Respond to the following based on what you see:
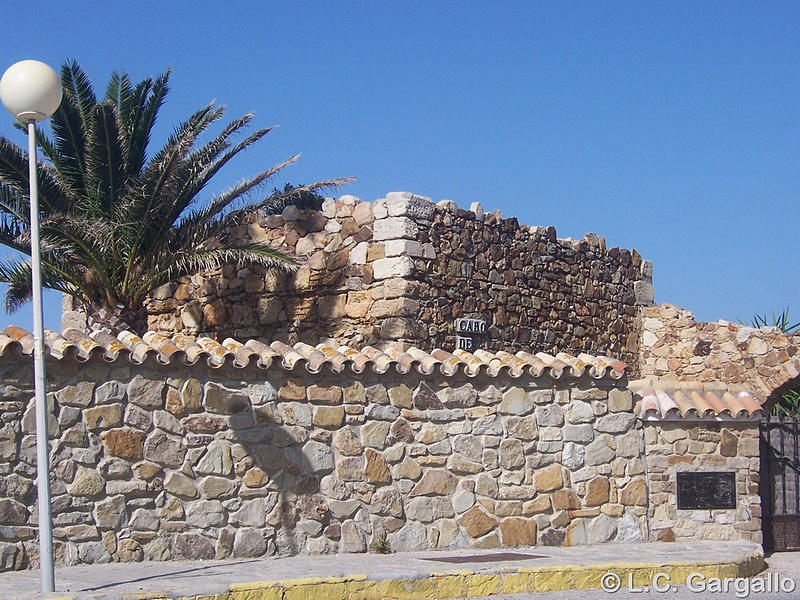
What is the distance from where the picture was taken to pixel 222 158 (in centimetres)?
1325

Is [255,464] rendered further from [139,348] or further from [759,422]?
[759,422]

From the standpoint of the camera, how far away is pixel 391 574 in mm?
7992

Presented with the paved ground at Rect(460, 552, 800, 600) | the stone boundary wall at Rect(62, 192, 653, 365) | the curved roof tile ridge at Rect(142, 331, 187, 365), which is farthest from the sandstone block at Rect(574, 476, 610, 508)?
the curved roof tile ridge at Rect(142, 331, 187, 365)

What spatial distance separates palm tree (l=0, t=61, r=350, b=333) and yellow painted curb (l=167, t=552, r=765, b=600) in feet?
19.2

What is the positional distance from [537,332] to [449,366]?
218 inches

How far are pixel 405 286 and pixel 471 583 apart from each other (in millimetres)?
5440

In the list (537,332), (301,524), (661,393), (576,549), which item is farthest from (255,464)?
(537,332)

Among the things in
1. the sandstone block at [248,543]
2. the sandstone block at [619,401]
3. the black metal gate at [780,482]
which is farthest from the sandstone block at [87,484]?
the black metal gate at [780,482]

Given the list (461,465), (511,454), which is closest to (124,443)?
(461,465)

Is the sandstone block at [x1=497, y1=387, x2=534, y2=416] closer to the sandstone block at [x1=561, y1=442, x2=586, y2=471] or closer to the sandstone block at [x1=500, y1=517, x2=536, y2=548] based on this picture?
the sandstone block at [x1=561, y1=442, x2=586, y2=471]

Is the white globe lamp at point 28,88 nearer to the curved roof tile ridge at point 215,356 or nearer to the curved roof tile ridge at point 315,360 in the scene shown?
the curved roof tile ridge at point 215,356

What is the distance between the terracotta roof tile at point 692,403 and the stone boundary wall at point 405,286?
3.26 m

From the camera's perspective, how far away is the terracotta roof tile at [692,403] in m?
10.6

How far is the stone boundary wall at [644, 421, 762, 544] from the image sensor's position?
10.6m
